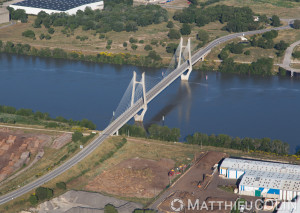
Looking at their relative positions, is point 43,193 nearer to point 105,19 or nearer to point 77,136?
point 77,136

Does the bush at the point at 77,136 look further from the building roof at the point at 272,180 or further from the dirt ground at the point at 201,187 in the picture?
the building roof at the point at 272,180

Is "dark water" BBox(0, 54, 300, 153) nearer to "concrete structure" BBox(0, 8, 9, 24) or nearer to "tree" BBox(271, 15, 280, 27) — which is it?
"concrete structure" BBox(0, 8, 9, 24)

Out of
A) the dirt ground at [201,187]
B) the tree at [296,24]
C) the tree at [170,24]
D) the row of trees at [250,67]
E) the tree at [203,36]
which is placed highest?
the tree at [296,24]


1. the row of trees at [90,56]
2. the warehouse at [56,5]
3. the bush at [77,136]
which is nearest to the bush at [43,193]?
the bush at [77,136]

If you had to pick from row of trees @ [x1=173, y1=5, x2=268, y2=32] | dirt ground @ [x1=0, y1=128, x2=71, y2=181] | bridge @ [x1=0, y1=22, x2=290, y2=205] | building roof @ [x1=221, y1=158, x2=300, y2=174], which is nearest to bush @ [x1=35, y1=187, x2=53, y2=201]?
bridge @ [x1=0, y1=22, x2=290, y2=205]

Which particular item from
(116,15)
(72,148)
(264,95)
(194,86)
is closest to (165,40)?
(116,15)

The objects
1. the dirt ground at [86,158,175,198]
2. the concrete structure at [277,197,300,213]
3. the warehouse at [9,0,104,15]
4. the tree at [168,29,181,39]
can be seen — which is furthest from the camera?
the warehouse at [9,0,104,15]
